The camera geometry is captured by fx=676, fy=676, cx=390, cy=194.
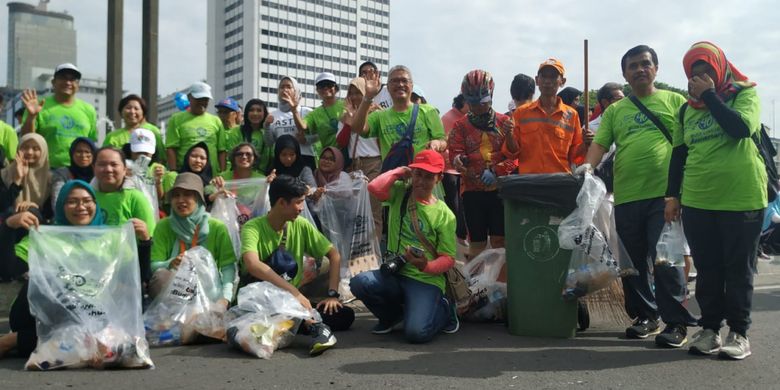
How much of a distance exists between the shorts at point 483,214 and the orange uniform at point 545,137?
0.42 metres

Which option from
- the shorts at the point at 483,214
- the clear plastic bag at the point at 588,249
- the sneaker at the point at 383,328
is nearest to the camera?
the clear plastic bag at the point at 588,249

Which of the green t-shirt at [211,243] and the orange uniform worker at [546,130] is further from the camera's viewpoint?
the orange uniform worker at [546,130]

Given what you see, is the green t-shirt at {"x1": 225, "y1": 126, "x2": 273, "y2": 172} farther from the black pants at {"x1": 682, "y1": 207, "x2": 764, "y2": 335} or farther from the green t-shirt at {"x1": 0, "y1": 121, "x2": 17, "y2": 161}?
the black pants at {"x1": 682, "y1": 207, "x2": 764, "y2": 335}

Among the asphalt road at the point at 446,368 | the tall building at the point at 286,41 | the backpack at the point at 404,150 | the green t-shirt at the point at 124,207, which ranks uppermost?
the tall building at the point at 286,41

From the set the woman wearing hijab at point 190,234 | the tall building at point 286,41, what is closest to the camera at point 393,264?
the woman wearing hijab at point 190,234

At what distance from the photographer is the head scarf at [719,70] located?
3994 millimetres

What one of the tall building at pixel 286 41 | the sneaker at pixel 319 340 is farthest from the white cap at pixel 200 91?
the tall building at pixel 286 41

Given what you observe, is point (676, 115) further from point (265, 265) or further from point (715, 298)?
point (265, 265)

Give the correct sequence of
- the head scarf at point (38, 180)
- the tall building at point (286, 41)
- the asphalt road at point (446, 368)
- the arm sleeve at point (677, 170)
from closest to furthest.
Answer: the asphalt road at point (446, 368) < the arm sleeve at point (677, 170) < the head scarf at point (38, 180) < the tall building at point (286, 41)

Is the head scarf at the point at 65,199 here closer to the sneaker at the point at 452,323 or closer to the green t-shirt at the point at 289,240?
the green t-shirt at the point at 289,240

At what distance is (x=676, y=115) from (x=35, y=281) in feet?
12.8

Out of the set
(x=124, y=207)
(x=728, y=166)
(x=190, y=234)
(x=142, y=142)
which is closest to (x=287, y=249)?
(x=190, y=234)

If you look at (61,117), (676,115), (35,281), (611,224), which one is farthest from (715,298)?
(61,117)

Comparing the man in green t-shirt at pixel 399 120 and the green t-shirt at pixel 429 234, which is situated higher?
the man in green t-shirt at pixel 399 120
